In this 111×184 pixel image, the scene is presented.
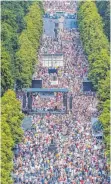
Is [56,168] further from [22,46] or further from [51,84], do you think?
[22,46]

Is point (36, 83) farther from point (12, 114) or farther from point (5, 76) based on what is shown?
point (12, 114)

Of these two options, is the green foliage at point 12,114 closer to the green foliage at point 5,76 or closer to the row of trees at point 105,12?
the green foliage at point 5,76

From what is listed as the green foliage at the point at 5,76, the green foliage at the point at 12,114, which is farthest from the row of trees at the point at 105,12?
the green foliage at the point at 12,114

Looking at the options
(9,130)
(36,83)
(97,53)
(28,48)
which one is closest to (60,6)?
(28,48)

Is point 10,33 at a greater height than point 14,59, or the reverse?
point 10,33

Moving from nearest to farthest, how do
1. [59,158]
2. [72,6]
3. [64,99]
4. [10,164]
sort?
[10,164] < [59,158] < [64,99] < [72,6]

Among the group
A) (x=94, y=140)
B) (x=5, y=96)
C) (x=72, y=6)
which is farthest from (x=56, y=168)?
(x=72, y=6)
